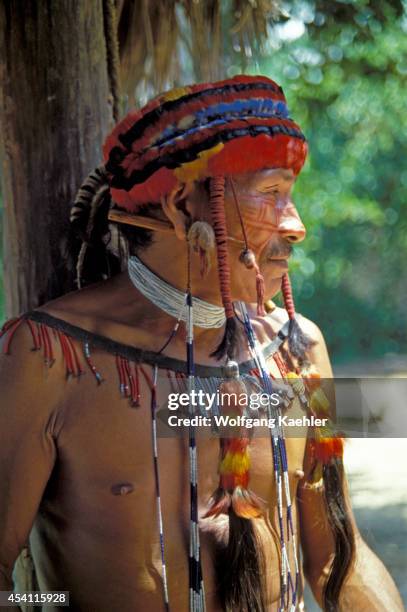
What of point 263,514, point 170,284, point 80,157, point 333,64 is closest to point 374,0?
point 333,64

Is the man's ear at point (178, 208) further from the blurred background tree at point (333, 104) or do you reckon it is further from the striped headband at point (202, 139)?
the blurred background tree at point (333, 104)

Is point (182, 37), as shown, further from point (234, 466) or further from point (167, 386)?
point (234, 466)

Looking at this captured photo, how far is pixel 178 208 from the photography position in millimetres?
1971

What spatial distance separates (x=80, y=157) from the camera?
2363 millimetres

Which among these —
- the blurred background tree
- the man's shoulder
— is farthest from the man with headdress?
the blurred background tree

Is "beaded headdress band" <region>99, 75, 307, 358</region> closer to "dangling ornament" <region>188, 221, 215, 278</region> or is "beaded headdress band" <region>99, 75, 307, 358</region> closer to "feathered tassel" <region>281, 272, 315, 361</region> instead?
"dangling ornament" <region>188, 221, 215, 278</region>

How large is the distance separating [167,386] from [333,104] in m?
9.58

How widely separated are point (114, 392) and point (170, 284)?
0.94 feet

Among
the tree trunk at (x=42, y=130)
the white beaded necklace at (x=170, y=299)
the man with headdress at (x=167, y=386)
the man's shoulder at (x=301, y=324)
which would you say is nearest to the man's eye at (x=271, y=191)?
the man with headdress at (x=167, y=386)

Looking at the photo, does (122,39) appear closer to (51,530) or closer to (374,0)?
(51,530)

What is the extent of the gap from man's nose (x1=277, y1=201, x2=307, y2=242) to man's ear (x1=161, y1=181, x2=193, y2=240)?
208 millimetres

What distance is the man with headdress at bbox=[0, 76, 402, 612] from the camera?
6.17 feet

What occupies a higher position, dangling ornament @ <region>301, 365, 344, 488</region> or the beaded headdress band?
the beaded headdress band

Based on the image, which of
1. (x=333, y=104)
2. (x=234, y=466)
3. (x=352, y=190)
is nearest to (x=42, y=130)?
(x=234, y=466)
